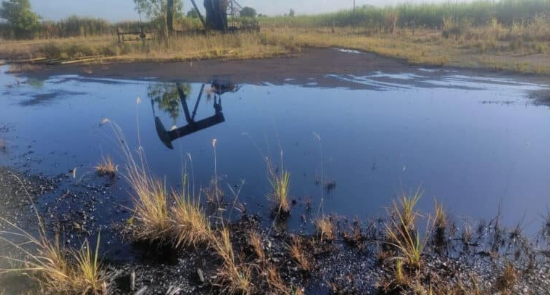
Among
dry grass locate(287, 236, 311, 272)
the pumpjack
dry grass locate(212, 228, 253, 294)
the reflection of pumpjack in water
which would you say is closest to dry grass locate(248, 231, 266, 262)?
dry grass locate(212, 228, 253, 294)

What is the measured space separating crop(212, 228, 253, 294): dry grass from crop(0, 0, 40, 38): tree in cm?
3682

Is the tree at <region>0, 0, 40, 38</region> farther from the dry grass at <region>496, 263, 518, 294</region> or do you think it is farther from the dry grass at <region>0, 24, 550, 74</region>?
the dry grass at <region>496, 263, 518, 294</region>

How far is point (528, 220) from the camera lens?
5035 millimetres

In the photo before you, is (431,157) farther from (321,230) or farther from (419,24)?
(419,24)

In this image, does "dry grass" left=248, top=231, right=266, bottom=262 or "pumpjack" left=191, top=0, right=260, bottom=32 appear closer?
"dry grass" left=248, top=231, right=266, bottom=262

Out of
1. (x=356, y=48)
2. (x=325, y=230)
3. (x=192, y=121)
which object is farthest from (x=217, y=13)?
(x=325, y=230)

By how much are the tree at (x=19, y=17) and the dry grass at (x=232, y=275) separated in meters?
36.8

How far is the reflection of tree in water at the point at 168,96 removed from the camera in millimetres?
10445

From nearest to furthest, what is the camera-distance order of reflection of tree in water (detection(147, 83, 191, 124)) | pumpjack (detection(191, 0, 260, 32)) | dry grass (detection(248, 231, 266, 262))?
dry grass (detection(248, 231, 266, 262)), reflection of tree in water (detection(147, 83, 191, 124)), pumpjack (detection(191, 0, 260, 32))

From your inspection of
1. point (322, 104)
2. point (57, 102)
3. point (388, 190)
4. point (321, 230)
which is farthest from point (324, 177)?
point (57, 102)

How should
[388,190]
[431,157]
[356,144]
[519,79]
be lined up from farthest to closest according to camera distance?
[519,79] → [356,144] → [431,157] → [388,190]

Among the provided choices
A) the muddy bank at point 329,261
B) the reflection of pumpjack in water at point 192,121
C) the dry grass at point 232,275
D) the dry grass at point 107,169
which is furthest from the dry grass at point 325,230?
the reflection of pumpjack in water at point 192,121

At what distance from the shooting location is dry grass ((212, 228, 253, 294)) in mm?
3881

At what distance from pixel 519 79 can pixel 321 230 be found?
11.1 meters
